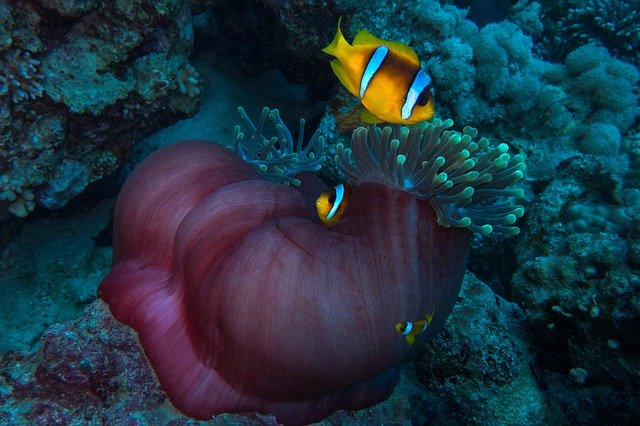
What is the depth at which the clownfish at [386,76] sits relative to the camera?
1.85 meters

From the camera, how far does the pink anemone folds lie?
1.80 m

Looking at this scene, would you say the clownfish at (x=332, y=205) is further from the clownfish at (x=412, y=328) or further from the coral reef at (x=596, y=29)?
the coral reef at (x=596, y=29)

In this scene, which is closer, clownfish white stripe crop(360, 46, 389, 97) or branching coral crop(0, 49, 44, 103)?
clownfish white stripe crop(360, 46, 389, 97)

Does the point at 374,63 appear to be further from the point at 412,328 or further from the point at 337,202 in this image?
the point at 412,328

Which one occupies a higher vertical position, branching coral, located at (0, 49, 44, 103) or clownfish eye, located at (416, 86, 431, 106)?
clownfish eye, located at (416, 86, 431, 106)

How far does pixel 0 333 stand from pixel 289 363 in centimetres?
231

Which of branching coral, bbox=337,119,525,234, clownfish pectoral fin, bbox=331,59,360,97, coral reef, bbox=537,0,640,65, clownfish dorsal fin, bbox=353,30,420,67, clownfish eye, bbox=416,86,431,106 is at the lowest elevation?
branching coral, bbox=337,119,525,234

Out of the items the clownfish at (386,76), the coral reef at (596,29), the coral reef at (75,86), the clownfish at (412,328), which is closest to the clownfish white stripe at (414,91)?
the clownfish at (386,76)

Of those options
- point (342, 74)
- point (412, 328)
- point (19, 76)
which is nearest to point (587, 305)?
point (412, 328)

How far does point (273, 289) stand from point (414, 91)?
1049mm

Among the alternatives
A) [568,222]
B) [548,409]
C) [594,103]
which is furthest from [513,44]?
[548,409]

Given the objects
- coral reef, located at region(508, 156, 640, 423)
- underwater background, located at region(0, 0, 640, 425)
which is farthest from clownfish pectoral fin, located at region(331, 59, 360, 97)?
coral reef, located at region(508, 156, 640, 423)

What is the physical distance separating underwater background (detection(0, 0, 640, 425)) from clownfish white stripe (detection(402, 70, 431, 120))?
1423 mm

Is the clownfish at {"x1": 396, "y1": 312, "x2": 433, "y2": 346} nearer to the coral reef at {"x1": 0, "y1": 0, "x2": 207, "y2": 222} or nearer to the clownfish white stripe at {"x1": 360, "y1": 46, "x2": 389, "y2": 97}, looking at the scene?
the clownfish white stripe at {"x1": 360, "y1": 46, "x2": 389, "y2": 97}
